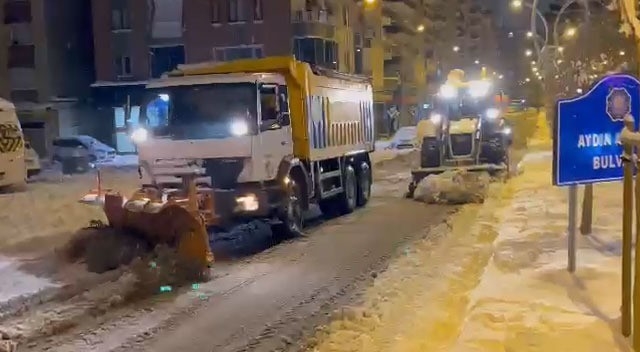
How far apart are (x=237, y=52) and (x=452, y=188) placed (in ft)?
112

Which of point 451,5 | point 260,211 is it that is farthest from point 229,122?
point 451,5

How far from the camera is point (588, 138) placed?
28.4 feet

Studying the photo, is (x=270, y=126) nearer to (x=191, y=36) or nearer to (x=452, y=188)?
(x=452, y=188)

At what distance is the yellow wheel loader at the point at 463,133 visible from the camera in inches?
908

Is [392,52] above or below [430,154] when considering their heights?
above

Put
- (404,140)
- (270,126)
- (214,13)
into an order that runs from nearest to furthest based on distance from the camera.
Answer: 1. (270,126)
2. (404,140)
3. (214,13)

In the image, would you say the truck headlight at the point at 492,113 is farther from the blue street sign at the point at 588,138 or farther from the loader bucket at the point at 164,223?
the blue street sign at the point at 588,138

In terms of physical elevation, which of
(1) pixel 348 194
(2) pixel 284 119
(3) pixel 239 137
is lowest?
(1) pixel 348 194

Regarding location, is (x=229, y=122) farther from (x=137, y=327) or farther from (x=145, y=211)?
(x=137, y=327)

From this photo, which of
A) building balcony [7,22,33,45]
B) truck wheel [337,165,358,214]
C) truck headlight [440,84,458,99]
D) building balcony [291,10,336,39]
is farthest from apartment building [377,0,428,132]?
truck wheel [337,165,358,214]

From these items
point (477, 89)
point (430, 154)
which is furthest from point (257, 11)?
point (430, 154)

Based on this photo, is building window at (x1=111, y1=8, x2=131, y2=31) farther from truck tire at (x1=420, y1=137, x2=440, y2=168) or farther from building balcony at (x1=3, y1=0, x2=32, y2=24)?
truck tire at (x1=420, y1=137, x2=440, y2=168)

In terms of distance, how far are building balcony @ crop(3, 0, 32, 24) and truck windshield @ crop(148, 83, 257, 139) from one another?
137ft

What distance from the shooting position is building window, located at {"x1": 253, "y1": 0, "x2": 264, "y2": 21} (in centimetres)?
5244
